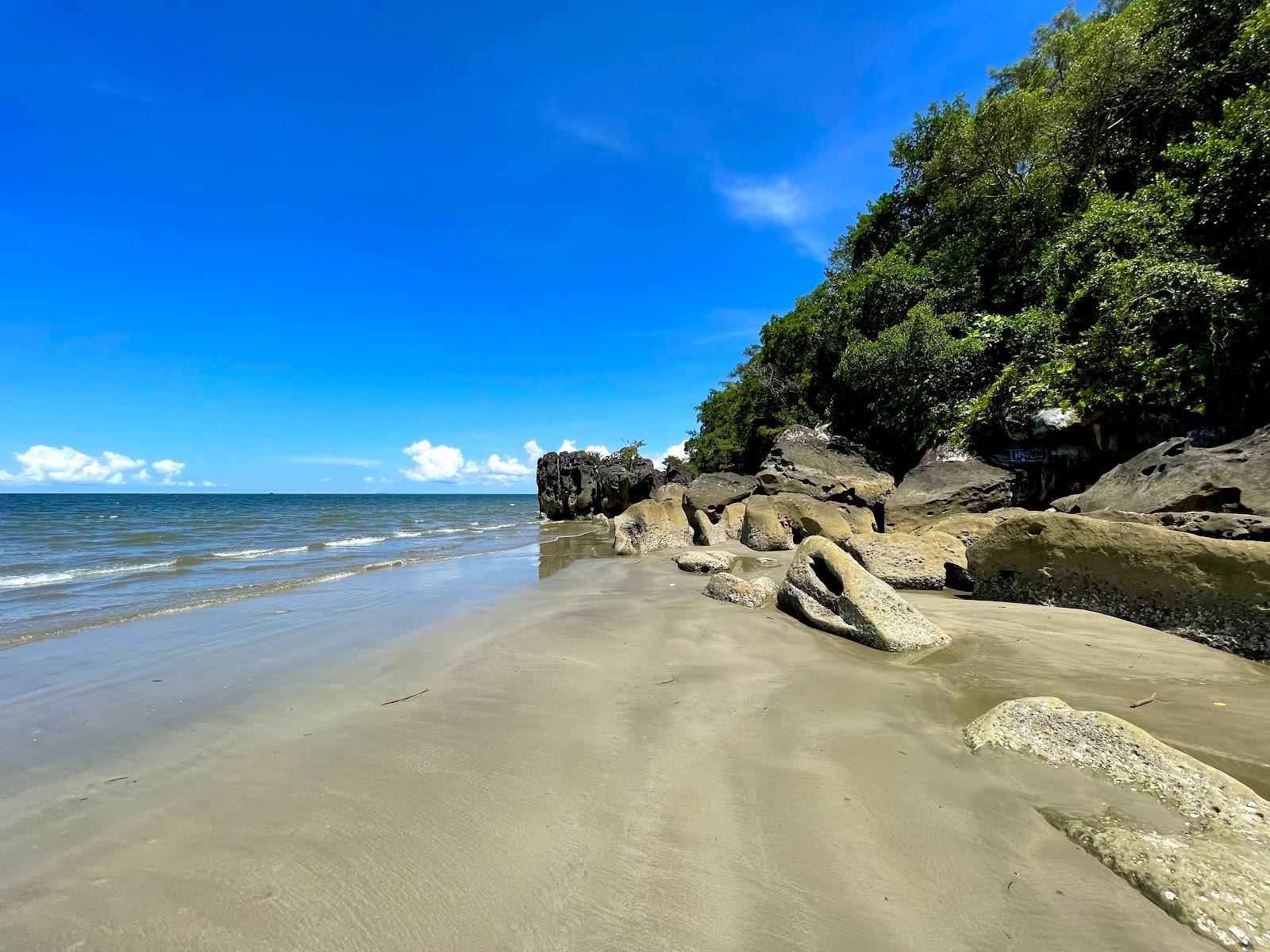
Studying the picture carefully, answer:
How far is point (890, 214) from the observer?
787 inches

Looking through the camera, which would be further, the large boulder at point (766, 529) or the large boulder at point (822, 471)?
the large boulder at point (822, 471)

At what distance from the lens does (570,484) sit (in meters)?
37.2

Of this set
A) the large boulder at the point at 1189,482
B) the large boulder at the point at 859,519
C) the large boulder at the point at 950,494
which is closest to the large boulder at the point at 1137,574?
the large boulder at the point at 1189,482

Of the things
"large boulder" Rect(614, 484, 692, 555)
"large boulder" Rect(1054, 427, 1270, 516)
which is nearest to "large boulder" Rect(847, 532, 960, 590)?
"large boulder" Rect(1054, 427, 1270, 516)

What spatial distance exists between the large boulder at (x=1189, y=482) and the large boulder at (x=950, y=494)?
272 centimetres

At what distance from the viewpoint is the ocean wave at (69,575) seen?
10.3 metres

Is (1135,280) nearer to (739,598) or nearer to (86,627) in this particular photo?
(739,598)

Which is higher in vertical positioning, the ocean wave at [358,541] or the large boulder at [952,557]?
the large boulder at [952,557]

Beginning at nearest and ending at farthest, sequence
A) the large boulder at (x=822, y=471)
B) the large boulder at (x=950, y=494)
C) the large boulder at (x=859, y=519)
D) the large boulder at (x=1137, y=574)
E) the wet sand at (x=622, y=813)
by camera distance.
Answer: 1. the wet sand at (x=622, y=813)
2. the large boulder at (x=1137, y=574)
3. the large boulder at (x=950, y=494)
4. the large boulder at (x=859, y=519)
5. the large boulder at (x=822, y=471)

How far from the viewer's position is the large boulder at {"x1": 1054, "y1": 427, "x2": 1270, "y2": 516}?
574 centimetres

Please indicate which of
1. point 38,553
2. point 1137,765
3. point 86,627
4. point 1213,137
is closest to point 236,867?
point 1137,765

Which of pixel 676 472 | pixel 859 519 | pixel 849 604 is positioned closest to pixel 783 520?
pixel 859 519

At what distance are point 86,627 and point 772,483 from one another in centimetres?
1319

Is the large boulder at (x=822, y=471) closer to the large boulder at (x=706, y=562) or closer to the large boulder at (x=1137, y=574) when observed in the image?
the large boulder at (x=706, y=562)
